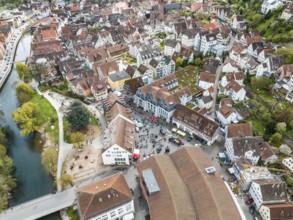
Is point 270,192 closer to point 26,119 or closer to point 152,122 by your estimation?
point 152,122

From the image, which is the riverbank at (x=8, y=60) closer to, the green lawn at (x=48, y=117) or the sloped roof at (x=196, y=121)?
the green lawn at (x=48, y=117)

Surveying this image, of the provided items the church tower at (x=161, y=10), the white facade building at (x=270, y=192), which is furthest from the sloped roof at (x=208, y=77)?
the church tower at (x=161, y=10)

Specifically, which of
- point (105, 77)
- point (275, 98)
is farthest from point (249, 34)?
point (105, 77)

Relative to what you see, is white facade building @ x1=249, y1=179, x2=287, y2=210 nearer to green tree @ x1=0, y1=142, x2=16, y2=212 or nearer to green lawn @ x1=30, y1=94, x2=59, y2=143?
green tree @ x1=0, y1=142, x2=16, y2=212

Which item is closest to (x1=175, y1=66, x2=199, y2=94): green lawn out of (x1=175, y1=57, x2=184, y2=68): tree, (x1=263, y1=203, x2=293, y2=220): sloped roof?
(x1=175, y1=57, x2=184, y2=68): tree

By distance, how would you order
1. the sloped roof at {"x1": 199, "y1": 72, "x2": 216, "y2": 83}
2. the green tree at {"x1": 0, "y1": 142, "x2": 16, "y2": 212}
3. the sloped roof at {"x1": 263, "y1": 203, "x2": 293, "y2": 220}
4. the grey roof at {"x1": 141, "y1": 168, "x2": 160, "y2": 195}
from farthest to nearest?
the sloped roof at {"x1": 199, "y1": 72, "x2": 216, "y2": 83}
the green tree at {"x1": 0, "y1": 142, "x2": 16, "y2": 212}
the grey roof at {"x1": 141, "y1": 168, "x2": 160, "y2": 195}
the sloped roof at {"x1": 263, "y1": 203, "x2": 293, "y2": 220}

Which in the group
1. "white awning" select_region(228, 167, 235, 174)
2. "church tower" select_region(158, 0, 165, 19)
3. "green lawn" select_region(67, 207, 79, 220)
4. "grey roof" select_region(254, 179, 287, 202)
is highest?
"church tower" select_region(158, 0, 165, 19)
